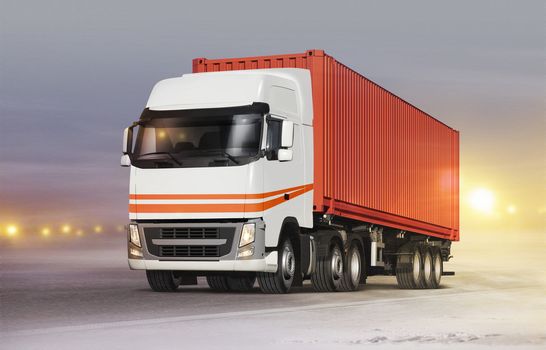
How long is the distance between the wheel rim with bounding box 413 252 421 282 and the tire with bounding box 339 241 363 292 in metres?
3.51

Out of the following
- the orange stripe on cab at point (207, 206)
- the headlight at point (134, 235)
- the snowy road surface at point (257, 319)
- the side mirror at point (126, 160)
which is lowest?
the snowy road surface at point (257, 319)

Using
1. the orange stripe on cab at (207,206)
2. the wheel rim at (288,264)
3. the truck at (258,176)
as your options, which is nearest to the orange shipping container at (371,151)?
the truck at (258,176)

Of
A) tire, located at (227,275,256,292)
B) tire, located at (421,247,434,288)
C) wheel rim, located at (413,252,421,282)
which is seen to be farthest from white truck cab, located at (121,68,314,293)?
tire, located at (421,247,434,288)

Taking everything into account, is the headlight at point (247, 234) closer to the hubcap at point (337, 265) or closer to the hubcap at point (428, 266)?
the hubcap at point (337, 265)

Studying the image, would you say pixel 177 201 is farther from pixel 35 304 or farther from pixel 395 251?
pixel 395 251

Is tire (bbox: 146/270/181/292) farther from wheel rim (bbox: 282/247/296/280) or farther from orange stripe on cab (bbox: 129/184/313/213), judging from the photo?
wheel rim (bbox: 282/247/296/280)

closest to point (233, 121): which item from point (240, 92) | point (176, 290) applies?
point (240, 92)

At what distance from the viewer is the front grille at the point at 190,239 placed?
18.0 m

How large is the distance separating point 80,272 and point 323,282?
11.0 meters

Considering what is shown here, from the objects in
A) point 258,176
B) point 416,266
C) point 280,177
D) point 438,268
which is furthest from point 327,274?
point 438,268

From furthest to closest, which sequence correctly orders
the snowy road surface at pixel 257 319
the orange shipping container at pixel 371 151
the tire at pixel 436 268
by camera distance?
1. the tire at pixel 436 268
2. the orange shipping container at pixel 371 151
3. the snowy road surface at pixel 257 319

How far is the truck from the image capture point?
1792 cm

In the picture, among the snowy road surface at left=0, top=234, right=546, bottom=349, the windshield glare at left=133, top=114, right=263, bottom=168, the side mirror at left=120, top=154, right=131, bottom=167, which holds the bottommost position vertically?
the snowy road surface at left=0, top=234, right=546, bottom=349

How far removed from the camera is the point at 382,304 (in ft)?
56.7
